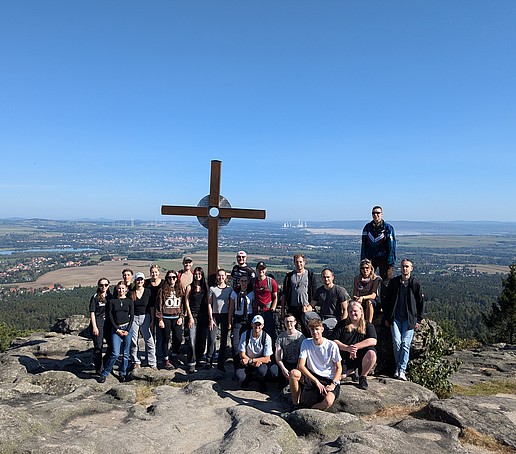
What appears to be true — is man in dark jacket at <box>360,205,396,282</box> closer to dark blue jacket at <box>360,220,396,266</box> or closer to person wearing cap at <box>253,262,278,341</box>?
dark blue jacket at <box>360,220,396,266</box>

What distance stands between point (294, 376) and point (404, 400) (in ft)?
6.31

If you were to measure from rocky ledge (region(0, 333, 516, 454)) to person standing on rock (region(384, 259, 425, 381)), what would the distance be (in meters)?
0.55

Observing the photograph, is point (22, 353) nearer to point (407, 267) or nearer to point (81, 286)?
point (407, 267)

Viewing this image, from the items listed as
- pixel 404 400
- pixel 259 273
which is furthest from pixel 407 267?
pixel 259 273

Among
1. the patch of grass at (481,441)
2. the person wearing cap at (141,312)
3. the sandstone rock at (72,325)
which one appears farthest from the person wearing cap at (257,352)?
the sandstone rock at (72,325)

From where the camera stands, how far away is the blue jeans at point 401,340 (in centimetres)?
691

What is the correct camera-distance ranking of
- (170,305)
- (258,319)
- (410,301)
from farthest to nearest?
(170,305) < (410,301) < (258,319)

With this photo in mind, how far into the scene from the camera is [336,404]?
597 centimetres

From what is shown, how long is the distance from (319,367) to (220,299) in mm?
2530

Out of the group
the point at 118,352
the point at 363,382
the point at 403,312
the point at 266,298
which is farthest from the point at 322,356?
the point at 118,352

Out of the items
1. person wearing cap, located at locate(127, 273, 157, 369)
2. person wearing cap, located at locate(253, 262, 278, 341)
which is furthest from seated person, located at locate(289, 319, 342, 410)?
person wearing cap, located at locate(127, 273, 157, 369)

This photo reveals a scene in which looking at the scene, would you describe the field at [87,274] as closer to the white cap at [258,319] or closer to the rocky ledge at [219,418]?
the rocky ledge at [219,418]

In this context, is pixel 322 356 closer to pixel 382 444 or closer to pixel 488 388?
pixel 382 444

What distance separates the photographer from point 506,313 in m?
24.3
